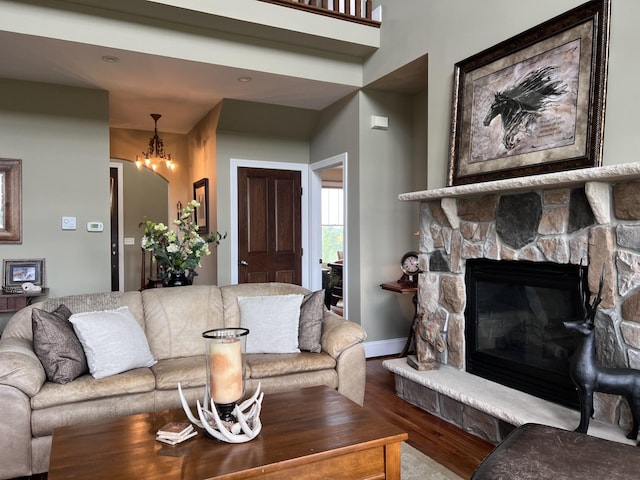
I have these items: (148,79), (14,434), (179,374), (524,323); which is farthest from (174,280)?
(524,323)

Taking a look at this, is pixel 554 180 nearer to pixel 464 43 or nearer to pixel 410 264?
pixel 464 43

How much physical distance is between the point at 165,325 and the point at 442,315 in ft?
6.53

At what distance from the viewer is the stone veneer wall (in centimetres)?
227

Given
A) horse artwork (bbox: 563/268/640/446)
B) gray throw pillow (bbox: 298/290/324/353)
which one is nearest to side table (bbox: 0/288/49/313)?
gray throw pillow (bbox: 298/290/324/353)

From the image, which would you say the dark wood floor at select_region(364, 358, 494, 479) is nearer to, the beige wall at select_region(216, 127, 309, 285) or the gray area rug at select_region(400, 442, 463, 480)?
the gray area rug at select_region(400, 442, 463, 480)

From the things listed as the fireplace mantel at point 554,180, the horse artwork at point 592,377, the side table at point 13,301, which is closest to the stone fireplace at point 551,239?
the fireplace mantel at point 554,180

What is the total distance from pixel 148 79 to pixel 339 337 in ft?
10.0

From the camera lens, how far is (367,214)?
4664 millimetres

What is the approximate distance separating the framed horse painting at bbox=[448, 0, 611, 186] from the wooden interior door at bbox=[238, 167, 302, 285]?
2666 millimetres

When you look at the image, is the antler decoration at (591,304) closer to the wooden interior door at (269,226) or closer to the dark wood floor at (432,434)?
the dark wood floor at (432,434)

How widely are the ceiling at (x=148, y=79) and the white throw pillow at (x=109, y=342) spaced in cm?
218

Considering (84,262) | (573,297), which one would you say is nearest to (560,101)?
(573,297)

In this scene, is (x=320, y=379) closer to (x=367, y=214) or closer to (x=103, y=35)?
(x=367, y=214)

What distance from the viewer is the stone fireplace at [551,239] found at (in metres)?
2.26
